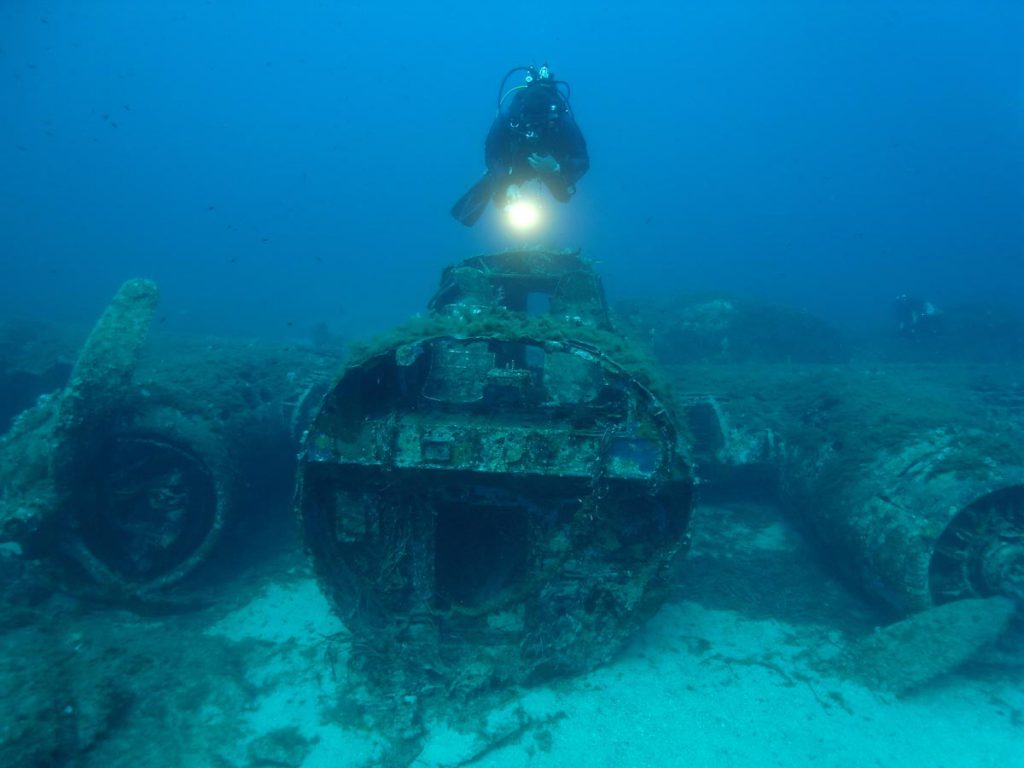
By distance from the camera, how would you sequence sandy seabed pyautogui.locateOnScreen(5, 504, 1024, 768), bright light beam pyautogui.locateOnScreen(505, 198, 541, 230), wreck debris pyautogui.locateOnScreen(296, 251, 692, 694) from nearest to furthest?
sandy seabed pyautogui.locateOnScreen(5, 504, 1024, 768) → wreck debris pyautogui.locateOnScreen(296, 251, 692, 694) → bright light beam pyautogui.locateOnScreen(505, 198, 541, 230)

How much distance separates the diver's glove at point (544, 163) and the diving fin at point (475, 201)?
91 cm

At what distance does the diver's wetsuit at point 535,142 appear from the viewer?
802 cm

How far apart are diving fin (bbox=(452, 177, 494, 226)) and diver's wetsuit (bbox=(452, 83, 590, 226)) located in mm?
160

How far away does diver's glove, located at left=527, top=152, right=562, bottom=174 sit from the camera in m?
8.34

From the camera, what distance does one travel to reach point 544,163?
329 inches

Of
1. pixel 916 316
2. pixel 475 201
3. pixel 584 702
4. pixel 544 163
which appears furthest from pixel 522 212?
pixel 916 316

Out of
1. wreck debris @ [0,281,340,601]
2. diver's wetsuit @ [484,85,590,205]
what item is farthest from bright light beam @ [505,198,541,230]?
wreck debris @ [0,281,340,601]

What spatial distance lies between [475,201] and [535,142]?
6.08ft

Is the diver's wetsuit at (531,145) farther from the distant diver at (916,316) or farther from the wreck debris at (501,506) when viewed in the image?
the distant diver at (916,316)

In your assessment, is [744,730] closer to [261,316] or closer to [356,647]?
[356,647]

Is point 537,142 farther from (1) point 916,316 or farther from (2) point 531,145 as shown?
(1) point 916,316

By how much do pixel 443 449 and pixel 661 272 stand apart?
71.6 m

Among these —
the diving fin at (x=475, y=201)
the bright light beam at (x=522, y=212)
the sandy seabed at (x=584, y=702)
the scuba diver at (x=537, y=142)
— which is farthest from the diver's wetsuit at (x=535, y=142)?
the sandy seabed at (x=584, y=702)

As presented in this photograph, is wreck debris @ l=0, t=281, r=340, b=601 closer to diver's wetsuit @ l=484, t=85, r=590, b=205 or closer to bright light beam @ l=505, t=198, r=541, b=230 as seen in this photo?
diver's wetsuit @ l=484, t=85, r=590, b=205
